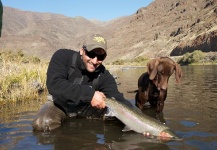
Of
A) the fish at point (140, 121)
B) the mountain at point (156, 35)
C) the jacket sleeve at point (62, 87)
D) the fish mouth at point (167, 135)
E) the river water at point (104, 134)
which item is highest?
the mountain at point (156, 35)

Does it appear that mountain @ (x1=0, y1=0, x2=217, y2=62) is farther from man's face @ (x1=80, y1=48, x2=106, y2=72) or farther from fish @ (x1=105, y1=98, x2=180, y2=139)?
fish @ (x1=105, y1=98, x2=180, y2=139)

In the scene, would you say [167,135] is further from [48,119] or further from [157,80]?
[48,119]

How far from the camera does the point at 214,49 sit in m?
67.9

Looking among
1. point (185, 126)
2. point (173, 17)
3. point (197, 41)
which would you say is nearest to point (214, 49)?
point (197, 41)

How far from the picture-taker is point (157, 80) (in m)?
7.33

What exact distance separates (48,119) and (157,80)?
2.74 metres

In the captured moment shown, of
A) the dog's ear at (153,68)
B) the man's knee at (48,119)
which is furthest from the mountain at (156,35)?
the man's knee at (48,119)

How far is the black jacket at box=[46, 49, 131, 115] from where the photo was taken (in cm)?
561

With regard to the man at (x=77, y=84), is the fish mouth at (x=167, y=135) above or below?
below

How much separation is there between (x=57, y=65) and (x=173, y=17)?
16297cm

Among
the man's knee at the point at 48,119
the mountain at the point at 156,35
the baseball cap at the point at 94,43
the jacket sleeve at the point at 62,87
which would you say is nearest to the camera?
the jacket sleeve at the point at 62,87

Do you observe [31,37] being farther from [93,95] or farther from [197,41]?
[93,95]

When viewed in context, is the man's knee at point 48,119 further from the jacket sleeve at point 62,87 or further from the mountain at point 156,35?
the mountain at point 156,35

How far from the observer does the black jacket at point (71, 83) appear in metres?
5.61
